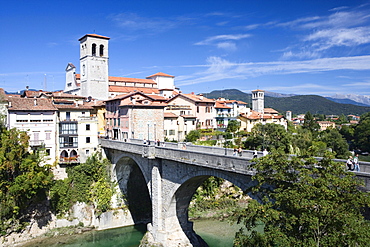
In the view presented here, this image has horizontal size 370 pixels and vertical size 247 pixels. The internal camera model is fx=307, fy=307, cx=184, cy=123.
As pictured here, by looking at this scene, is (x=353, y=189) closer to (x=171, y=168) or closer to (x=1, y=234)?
(x=171, y=168)

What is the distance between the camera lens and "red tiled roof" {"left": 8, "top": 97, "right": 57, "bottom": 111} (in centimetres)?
3800

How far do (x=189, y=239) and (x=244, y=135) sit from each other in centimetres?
3687

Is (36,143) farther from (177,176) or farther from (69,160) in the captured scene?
(177,176)

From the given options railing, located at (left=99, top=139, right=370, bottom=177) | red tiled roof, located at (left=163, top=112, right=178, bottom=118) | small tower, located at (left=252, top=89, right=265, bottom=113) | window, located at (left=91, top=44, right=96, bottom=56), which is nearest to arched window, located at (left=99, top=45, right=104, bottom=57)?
window, located at (left=91, top=44, right=96, bottom=56)

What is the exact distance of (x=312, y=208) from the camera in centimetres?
1163

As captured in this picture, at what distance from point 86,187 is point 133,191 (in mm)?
6043

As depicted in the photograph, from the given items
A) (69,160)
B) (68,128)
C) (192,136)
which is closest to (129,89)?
(192,136)

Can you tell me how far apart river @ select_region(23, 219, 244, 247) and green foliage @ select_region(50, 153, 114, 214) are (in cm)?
333

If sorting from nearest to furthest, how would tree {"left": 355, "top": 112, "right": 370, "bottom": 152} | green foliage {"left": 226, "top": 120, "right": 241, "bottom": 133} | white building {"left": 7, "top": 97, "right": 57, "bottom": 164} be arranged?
1. white building {"left": 7, "top": 97, "right": 57, "bottom": 164}
2. green foliage {"left": 226, "top": 120, "right": 241, "bottom": 133}
3. tree {"left": 355, "top": 112, "right": 370, "bottom": 152}

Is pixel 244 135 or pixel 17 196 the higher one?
pixel 244 135

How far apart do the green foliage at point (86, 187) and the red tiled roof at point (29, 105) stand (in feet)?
27.8

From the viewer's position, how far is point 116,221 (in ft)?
125

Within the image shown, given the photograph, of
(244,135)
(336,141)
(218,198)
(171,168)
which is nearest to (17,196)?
(171,168)

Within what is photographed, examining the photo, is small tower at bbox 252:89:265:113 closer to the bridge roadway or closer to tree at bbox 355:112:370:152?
tree at bbox 355:112:370:152
